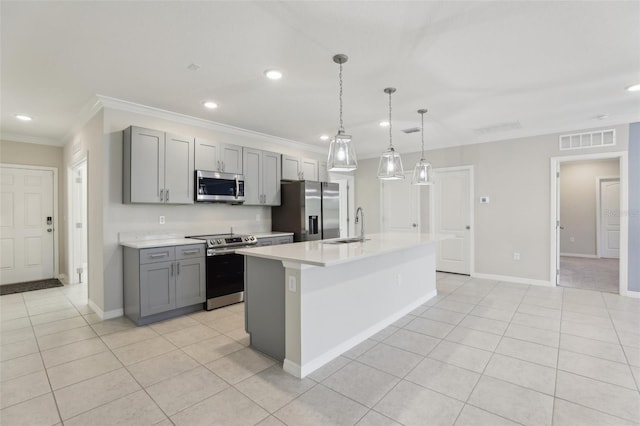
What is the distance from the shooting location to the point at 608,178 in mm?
7426

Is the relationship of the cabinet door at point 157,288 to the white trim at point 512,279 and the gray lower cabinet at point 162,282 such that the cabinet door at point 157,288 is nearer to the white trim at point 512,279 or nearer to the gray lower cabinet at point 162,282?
the gray lower cabinet at point 162,282

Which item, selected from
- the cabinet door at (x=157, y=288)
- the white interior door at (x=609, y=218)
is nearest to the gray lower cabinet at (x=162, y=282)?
the cabinet door at (x=157, y=288)

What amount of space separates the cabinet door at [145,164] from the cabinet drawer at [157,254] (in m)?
0.64

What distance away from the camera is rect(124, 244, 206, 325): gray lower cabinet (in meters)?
3.32

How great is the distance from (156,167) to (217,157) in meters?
0.83

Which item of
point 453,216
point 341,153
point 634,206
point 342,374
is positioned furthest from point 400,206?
point 342,374

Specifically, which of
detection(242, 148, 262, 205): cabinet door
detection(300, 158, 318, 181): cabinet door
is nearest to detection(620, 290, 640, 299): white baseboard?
detection(300, 158, 318, 181): cabinet door

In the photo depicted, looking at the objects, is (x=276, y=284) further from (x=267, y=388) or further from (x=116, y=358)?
(x=116, y=358)

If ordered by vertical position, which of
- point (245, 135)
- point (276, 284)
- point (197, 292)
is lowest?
point (197, 292)

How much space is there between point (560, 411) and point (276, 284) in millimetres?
2058

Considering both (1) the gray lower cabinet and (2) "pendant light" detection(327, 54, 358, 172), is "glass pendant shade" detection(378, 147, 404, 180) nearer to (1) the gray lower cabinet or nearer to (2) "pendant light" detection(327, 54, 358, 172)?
(2) "pendant light" detection(327, 54, 358, 172)

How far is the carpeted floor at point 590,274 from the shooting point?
195 inches

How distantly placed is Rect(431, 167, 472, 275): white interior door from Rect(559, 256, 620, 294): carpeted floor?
1.56 metres

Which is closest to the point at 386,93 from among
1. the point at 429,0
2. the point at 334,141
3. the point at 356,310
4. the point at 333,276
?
the point at 334,141
